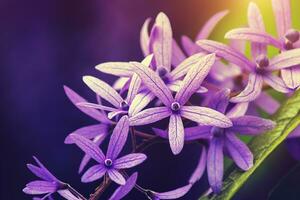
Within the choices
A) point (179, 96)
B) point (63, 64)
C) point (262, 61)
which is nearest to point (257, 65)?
point (262, 61)

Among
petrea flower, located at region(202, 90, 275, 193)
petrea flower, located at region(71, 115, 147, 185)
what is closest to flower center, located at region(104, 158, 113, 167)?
petrea flower, located at region(71, 115, 147, 185)

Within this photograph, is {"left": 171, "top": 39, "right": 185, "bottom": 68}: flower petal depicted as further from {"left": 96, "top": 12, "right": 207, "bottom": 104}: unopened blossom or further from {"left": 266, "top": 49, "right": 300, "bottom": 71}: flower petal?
{"left": 266, "top": 49, "right": 300, "bottom": 71}: flower petal

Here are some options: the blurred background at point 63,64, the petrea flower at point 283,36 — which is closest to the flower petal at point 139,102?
the petrea flower at point 283,36

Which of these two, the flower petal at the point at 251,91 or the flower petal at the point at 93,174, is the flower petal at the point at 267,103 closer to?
the flower petal at the point at 251,91

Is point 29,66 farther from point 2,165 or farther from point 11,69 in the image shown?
point 2,165

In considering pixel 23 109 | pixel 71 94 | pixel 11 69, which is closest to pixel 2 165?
pixel 23 109

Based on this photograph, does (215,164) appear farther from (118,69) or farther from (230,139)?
(118,69)
